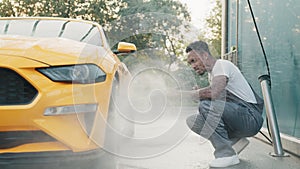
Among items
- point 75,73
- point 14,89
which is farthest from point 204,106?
point 14,89

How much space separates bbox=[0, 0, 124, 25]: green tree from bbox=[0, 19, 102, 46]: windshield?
18.2 meters

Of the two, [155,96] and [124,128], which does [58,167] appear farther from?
[155,96]

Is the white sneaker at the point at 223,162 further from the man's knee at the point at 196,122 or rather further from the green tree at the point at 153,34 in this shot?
the green tree at the point at 153,34

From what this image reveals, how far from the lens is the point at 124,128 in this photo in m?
3.47

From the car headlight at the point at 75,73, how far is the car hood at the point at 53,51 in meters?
0.04

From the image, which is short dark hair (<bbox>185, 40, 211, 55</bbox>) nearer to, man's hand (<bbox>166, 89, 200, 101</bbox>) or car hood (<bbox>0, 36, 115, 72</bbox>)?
man's hand (<bbox>166, 89, 200, 101</bbox>)

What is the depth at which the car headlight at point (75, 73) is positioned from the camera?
2.65 meters

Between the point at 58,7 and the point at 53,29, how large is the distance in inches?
779

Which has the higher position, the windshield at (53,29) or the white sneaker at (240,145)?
the windshield at (53,29)

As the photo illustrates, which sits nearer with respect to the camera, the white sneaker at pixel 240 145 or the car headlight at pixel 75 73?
the car headlight at pixel 75 73

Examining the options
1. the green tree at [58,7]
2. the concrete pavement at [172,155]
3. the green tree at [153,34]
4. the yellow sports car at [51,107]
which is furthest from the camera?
the green tree at [58,7]

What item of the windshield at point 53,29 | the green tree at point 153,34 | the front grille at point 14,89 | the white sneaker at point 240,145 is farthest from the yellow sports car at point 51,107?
the white sneaker at point 240,145

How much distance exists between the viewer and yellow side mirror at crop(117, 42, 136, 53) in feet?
12.4

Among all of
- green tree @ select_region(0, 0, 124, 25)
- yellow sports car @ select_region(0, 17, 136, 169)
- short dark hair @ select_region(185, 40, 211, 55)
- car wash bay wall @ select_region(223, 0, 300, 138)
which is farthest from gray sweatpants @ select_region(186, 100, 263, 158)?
green tree @ select_region(0, 0, 124, 25)
